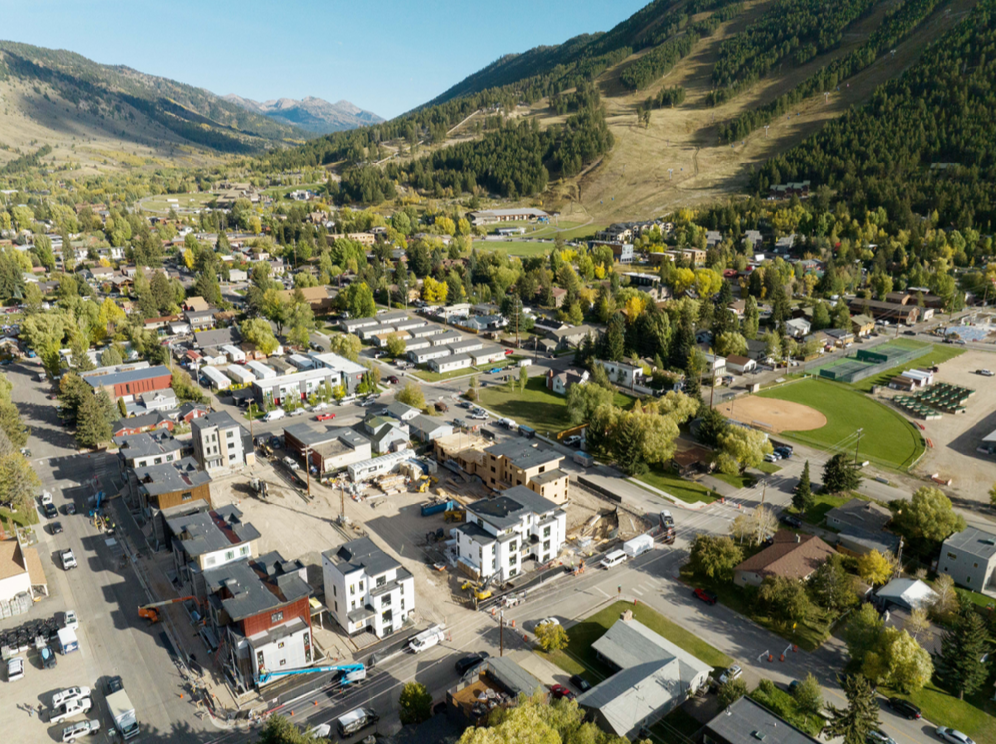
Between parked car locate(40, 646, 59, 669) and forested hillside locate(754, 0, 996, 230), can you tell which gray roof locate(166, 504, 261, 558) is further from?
forested hillside locate(754, 0, 996, 230)

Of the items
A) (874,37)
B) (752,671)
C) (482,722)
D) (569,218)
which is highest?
(874,37)

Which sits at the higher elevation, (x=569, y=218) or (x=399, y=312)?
(x=569, y=218)

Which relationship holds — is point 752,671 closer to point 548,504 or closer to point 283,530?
point 548,504

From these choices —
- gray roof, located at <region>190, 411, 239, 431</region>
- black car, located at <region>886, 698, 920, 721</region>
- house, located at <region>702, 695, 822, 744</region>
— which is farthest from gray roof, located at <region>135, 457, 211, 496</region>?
black car, located at <region>886, 698, 920, 721</region>

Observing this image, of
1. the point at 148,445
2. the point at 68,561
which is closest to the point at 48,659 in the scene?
the point at 68,561

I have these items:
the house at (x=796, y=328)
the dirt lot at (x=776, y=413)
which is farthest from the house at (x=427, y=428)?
the house at (x=796, y=328)

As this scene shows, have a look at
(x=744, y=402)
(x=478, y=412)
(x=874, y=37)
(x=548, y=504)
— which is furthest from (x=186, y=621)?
(x=874, y=37)

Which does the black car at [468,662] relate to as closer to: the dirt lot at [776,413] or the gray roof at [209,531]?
the gray roof at [209,531]
